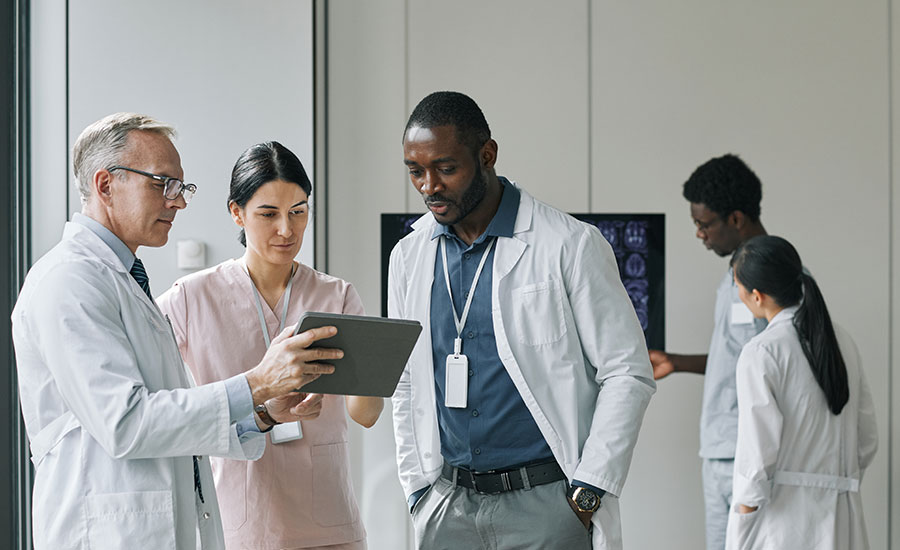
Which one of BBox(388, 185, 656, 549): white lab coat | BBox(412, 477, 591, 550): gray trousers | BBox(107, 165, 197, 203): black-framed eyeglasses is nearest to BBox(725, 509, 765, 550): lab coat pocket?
BBox(388, 185, 656, 549): white lab coat

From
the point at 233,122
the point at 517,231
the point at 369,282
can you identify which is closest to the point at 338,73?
the point at 233,122

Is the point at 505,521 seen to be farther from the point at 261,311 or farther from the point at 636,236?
the point at 636,236

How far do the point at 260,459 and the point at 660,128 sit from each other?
2.57 metres

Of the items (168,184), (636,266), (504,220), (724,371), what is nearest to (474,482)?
(504,220)

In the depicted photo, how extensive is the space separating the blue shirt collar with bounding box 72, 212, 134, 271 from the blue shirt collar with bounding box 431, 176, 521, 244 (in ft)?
2.60

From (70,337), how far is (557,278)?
43.6 inches

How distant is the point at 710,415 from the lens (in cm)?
377

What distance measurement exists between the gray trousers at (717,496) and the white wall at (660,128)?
0.33 metres

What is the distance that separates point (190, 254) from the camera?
3.80 meters

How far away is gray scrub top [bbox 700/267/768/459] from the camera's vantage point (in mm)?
3676

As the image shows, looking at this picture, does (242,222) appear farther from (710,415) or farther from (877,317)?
(877,317)

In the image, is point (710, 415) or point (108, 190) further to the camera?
point (710, 415)

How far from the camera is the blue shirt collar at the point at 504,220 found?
229 cm

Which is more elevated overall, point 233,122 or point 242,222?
point 233,122
